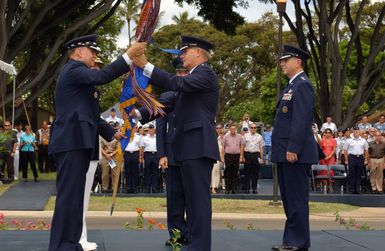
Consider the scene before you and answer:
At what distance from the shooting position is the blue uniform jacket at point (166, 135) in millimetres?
7781

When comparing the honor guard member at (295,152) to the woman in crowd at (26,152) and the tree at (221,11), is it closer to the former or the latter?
the woman in crowd at (26,152)

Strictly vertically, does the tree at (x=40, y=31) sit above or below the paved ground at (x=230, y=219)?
above

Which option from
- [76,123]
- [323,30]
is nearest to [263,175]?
[323,30]

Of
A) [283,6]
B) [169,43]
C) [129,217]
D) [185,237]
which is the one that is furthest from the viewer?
[169,43]

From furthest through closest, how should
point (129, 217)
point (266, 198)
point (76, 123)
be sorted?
point (266, 198)
point (129, 217)
point (76, 123)

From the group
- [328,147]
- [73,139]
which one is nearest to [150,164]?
[328,147]

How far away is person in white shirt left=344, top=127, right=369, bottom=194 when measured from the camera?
20672mm

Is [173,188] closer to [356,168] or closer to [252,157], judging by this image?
[252,157]

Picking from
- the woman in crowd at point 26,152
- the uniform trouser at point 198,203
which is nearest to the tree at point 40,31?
the woman in crowd at point 26,152

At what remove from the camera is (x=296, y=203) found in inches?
285

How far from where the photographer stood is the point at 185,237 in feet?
25.5

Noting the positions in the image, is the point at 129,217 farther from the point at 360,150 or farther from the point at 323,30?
the point at 323,30

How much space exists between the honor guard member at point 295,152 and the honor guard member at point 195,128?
3.21 ft

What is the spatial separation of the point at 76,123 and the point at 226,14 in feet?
63.3
